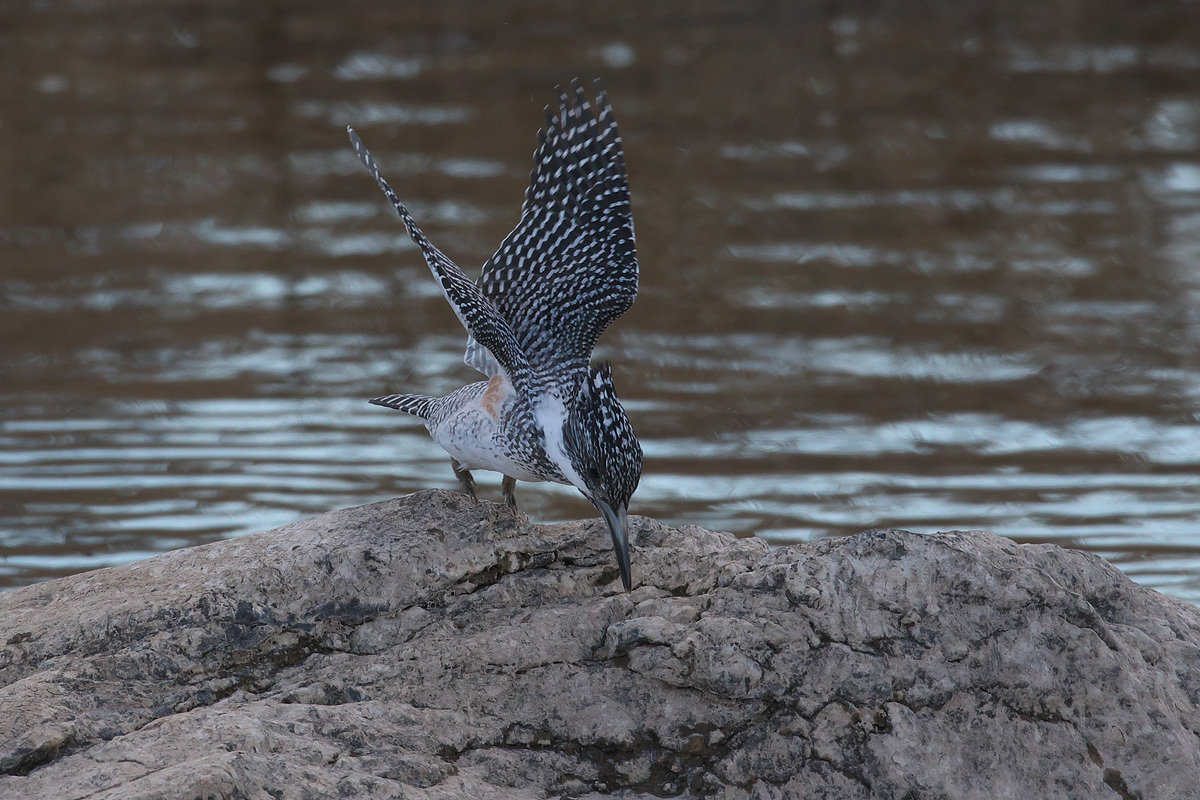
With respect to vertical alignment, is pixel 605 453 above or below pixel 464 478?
above

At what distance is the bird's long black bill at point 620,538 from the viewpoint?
339 cm

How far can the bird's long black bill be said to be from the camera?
3390 mm

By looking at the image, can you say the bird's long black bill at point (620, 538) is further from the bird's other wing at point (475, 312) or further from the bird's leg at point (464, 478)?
the bird's leg at point (464, 478)

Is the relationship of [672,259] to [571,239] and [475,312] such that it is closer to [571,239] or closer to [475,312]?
[571,239]

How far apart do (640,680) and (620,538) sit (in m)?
0.40

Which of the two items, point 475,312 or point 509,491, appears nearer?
point 475,312

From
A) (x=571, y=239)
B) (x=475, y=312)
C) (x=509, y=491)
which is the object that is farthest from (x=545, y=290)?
(x=509, y=491)

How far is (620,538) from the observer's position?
3.44m

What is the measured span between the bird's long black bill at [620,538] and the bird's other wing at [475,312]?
492mm

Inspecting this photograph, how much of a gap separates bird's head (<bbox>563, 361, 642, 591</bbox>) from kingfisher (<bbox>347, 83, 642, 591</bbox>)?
152 mm

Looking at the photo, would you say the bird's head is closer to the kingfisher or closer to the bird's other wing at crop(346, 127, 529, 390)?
the kingfisher

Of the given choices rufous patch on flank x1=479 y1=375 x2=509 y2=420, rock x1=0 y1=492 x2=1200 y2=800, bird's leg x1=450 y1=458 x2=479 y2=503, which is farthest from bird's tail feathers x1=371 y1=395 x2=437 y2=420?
rock x1=0 y1=492 x2=1200 y2=800

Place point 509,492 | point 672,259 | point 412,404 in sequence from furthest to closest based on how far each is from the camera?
point 672,259, point 412,404, point 509,492

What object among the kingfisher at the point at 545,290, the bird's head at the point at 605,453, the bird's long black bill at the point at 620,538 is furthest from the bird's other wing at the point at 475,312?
the bird's long black bill at the point at 620,538
